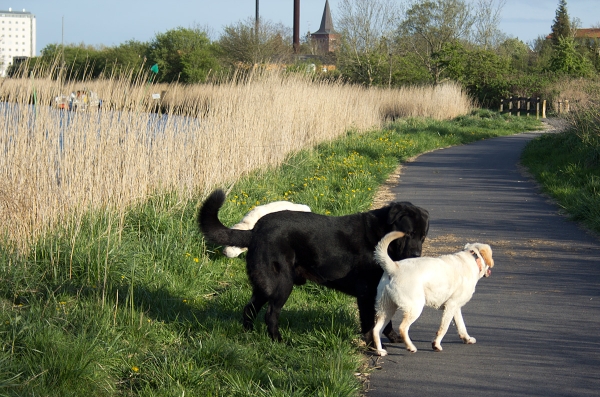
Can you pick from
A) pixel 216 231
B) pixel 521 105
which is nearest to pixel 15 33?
pixel 216 231

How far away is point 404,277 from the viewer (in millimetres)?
4762

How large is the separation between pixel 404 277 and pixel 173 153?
548 cm

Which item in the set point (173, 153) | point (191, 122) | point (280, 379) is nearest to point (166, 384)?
point (280, 379)

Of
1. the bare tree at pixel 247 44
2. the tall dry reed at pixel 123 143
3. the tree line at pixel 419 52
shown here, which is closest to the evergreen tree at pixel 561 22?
the tree line at pixel 419 52

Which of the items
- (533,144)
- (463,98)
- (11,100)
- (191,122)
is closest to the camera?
(11,100)

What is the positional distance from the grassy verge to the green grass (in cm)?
518

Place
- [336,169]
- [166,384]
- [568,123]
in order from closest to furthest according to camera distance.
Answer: [166,384] < [336,169] < [568,123]

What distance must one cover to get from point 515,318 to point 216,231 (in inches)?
104

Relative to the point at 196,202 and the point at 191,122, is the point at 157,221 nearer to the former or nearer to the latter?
the point at 196,202

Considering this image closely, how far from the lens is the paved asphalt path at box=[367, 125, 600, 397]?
174 inches

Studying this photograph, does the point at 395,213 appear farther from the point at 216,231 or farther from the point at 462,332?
the point at 216,231

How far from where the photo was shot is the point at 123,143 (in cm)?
805

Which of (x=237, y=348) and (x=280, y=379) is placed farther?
(x=237, y=348)

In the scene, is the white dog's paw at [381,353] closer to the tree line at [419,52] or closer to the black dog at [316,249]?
the black dog at [316,249]
